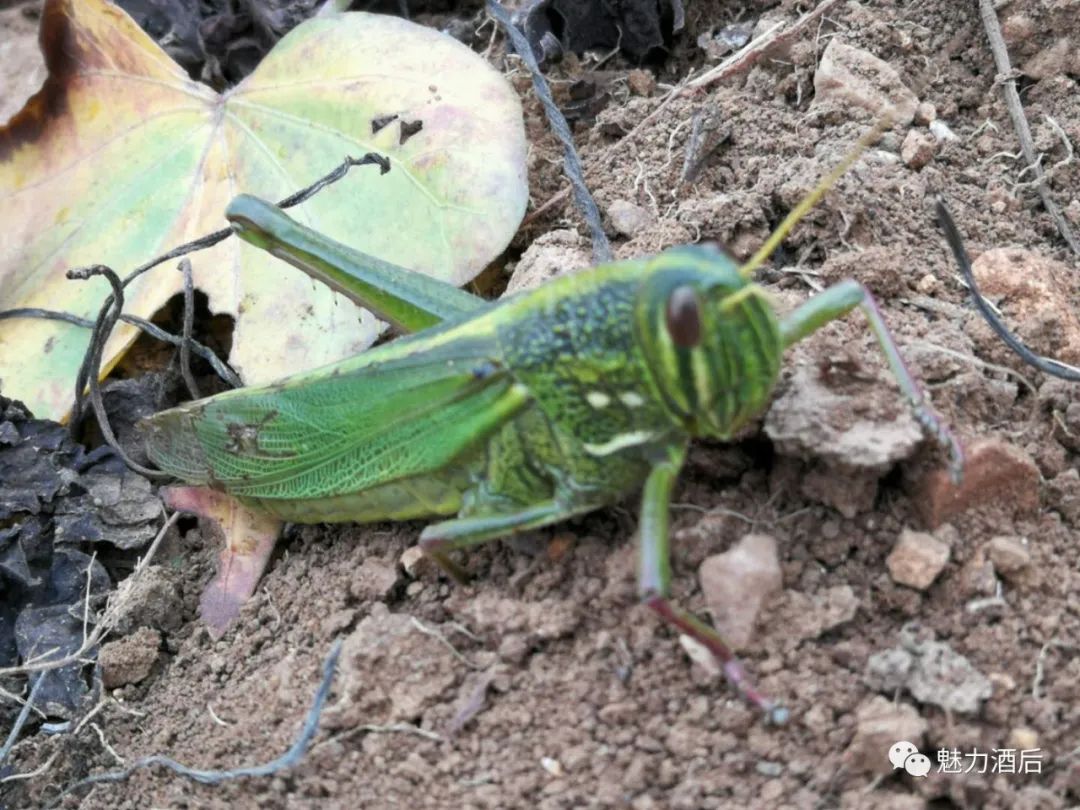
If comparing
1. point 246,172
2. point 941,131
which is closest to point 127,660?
point 246,172

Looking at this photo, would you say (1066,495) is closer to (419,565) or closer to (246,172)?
(419,565)

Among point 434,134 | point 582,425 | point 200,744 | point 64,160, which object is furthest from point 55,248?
point 582,425

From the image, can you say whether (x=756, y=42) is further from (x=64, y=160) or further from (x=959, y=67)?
(x=64, y=160)

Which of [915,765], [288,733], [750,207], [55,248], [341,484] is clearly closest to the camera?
[915,765]

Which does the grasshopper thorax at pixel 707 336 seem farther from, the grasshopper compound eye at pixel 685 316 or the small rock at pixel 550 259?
the small rock at pixel 550 259

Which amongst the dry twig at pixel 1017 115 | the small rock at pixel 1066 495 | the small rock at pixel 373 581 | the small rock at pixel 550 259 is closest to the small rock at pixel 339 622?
the small rock at pixel 373 581

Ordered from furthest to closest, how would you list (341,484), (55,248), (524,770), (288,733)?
1. (55,248)
2. (341,484)
3. (288,733)
4. (524,770)
